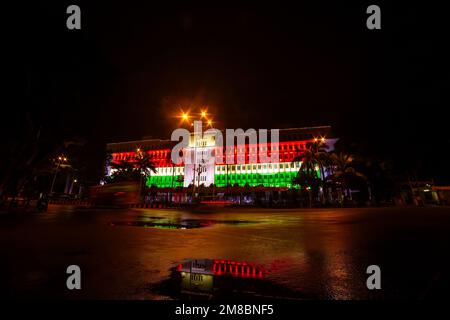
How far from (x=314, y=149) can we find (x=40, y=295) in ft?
173

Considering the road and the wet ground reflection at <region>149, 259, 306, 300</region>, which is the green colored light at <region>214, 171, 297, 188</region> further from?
the wet ground reflection at <region>149, 259, 306, 300</region>

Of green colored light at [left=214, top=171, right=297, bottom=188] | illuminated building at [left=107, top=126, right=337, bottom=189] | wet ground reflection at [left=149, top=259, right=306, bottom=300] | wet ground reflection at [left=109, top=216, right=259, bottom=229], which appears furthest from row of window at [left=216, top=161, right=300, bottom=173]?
wet ground reflection at [left=149, top=259, right=306, bottom=300]

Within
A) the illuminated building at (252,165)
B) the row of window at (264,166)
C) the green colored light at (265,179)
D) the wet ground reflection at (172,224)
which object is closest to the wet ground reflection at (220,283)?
the wet ground reflection at (172,224)

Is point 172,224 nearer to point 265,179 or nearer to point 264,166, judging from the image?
point 265,179

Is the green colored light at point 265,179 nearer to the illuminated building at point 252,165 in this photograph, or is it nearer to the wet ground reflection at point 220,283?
the illuminated building at point 252,165

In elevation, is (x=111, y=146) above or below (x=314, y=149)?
above

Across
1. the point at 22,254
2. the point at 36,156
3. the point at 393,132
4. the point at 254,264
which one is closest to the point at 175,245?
the point at 254,264

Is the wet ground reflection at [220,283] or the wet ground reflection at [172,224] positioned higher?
the wet ground reflection at [172,224]

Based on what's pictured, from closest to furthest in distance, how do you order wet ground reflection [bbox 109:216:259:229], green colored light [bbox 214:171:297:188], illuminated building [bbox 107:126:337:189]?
wet ground reflection [bbox 109:216:259:229], green colored light [bbox 214:171:297:188], illuminated building [bbox 107:126:337:189]

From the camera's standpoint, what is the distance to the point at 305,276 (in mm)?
3553

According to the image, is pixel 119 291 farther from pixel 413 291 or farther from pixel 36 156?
pixel 36 156

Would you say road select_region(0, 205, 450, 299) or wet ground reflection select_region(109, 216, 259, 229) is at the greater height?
wet ground reflection select_region(109, 216, 259, 229)

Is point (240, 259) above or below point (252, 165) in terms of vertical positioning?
below

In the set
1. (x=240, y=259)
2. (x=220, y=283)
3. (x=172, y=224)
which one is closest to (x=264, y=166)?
(x=172, y=224)
